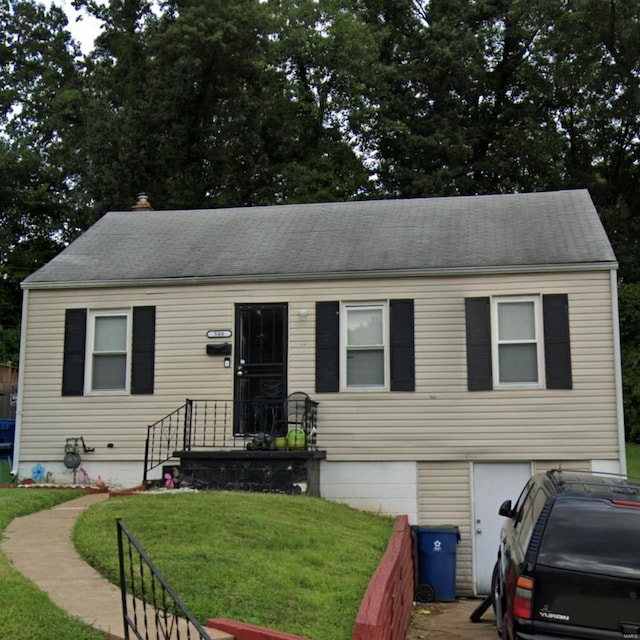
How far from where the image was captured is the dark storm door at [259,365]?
1266 cm

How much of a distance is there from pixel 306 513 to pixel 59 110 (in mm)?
23586

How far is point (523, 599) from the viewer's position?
17.8 ft

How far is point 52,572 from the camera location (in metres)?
6.55

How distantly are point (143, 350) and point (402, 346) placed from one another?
4.19 m

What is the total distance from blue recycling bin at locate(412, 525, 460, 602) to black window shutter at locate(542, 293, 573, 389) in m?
2.74

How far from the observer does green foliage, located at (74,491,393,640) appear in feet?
18.7

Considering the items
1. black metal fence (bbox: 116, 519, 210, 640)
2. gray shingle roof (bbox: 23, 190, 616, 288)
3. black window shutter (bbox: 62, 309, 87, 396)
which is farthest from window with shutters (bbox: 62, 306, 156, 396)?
black metal fence (bbox: 116, 519, 210, 640)

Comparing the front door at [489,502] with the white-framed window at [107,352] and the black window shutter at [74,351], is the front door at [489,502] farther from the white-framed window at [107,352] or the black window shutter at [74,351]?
the black window shutter at [74,351]

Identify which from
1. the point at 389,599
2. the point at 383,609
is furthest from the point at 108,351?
the point at 383,609

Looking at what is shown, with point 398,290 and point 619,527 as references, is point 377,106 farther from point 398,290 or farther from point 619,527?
point 619,527

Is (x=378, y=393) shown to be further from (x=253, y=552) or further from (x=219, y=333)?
(x=253, y=552)

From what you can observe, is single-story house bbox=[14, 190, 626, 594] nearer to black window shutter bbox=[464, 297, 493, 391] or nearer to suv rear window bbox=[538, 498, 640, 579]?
black window shutter bbox=[464, 297, 493, 391]

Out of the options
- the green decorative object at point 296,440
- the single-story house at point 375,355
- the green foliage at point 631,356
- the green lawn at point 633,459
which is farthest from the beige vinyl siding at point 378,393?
the green foliage at point 631,356

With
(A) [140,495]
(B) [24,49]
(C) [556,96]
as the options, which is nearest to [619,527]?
(A) [140,495]
